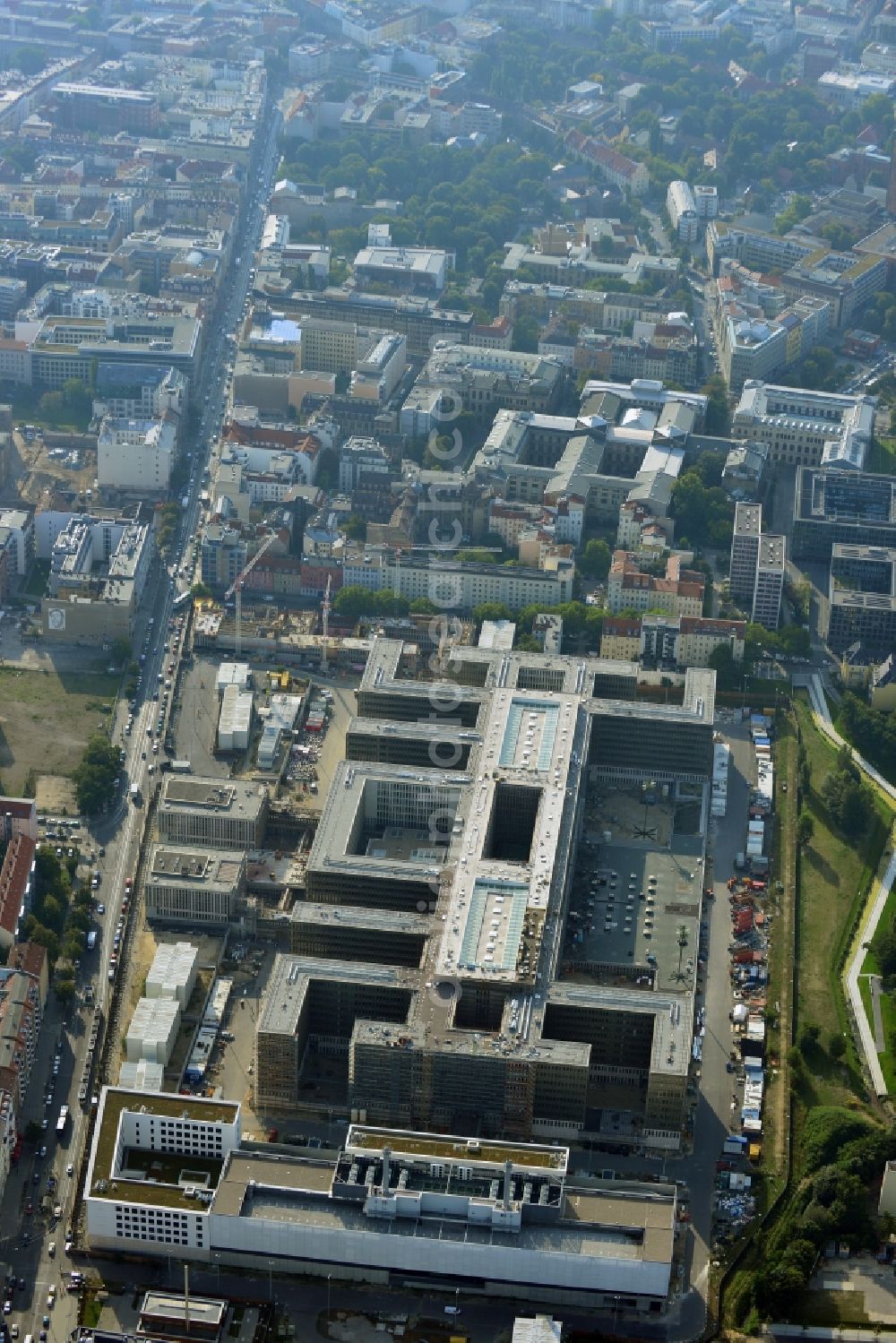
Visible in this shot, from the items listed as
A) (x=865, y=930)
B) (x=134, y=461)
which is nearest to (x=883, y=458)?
(x=134, y=461)

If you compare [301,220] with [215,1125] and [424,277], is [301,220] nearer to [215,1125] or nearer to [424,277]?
[424,277]

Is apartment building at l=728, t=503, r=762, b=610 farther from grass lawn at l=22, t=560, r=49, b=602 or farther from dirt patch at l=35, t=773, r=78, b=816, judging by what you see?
dirt patch at l=35, t=773, r=78, b=816

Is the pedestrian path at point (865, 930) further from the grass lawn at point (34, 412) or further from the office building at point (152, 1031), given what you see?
the grass lawn at point (34, 412)

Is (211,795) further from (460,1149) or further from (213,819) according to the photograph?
(460,1149)

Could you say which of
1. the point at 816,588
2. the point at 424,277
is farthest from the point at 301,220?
the point at 816,588

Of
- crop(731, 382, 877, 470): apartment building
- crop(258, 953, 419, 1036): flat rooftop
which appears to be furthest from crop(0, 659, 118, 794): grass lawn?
crop(731, 382, 877, 470): apartment building
